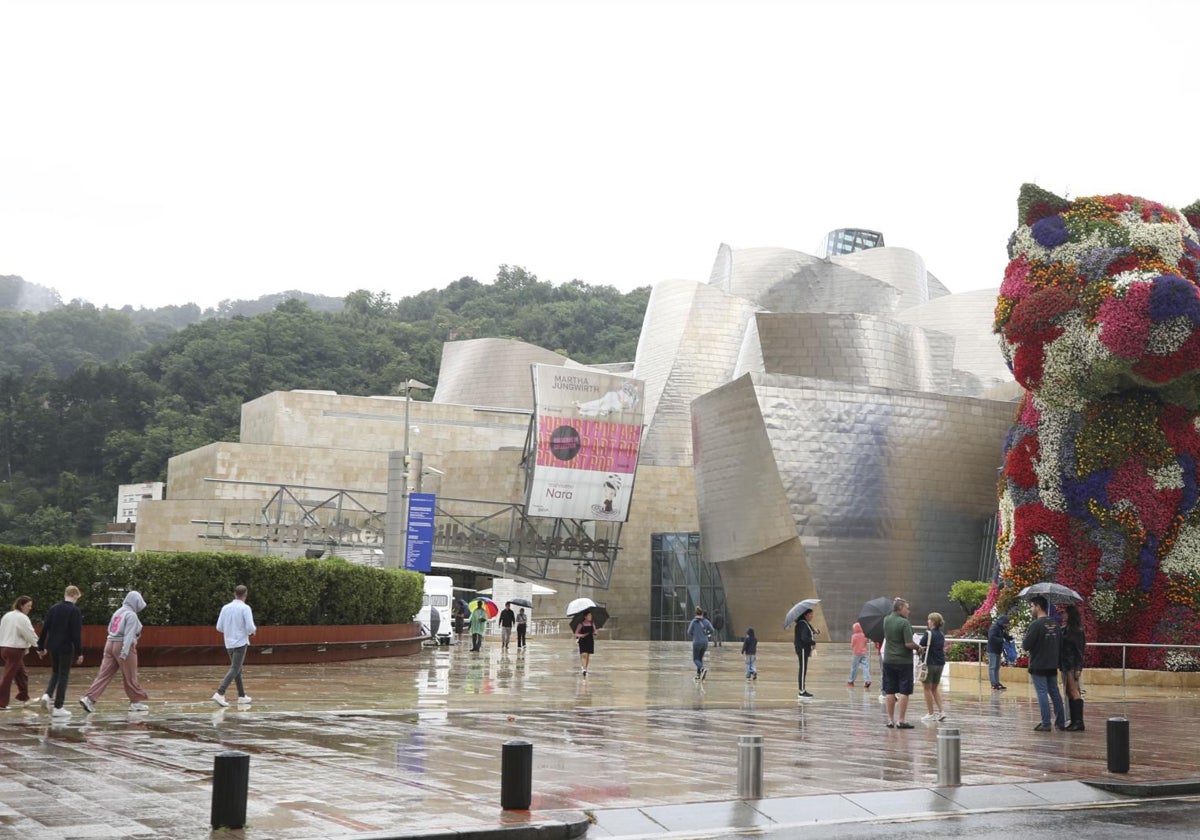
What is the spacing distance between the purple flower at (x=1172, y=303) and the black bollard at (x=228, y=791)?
1961 cm

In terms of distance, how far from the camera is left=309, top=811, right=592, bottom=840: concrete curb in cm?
751

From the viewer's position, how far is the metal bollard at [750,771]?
31.0 ft

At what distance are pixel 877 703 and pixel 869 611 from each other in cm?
322

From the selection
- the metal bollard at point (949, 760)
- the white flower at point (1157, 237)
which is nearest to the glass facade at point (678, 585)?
the white flower at point (1157, 237)

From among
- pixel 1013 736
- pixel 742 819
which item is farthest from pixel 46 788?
pixel 1013 736

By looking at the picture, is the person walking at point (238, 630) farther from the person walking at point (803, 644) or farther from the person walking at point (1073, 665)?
the person walking at point (1073, 665)

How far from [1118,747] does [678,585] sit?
157 feet

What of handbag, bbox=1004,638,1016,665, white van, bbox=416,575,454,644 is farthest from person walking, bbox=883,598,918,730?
white van, bbox=416,575,454,644

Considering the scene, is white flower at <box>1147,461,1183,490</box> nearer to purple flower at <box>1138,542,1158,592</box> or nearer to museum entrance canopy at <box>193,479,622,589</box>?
purple flower at <box>1138,542,1158,592</box>

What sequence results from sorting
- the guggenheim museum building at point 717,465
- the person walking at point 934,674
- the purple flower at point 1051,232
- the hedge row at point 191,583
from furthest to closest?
the guggenheim museum building at point 717,465 < the purple flower at point 1051,232 < the hedge row at point 191,583 < the person walking at point 934,674

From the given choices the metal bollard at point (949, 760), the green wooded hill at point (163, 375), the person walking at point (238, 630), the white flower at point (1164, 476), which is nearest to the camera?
the metal bollard at point (949, 760)

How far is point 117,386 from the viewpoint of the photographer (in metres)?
96.2

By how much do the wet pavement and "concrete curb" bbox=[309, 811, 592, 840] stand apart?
0.06 meters

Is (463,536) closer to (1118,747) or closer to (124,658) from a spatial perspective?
(124,658)
